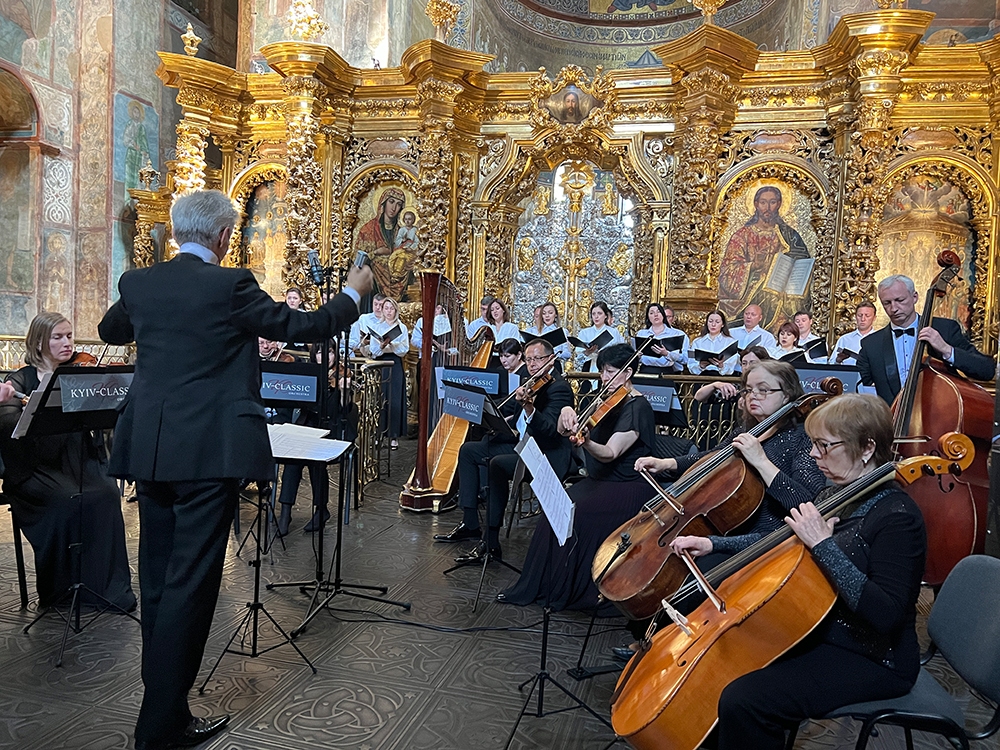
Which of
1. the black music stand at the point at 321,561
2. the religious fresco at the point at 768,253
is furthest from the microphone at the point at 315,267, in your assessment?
the religious fresco at the point at 768,253

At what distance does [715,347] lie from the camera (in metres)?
8.68

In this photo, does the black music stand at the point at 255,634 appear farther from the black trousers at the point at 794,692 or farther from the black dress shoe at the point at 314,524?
the black trousers at the point at 794,692

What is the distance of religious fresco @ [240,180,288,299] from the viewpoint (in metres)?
12.4

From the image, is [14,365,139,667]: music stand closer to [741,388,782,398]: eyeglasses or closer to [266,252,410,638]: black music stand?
[266,252,410,638]: black music stand

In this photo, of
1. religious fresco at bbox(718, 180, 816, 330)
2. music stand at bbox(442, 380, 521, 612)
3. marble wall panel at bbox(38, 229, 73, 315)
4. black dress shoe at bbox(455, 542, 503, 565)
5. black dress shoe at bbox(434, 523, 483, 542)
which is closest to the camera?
music stand at bbox(442, 380, 521, 612)

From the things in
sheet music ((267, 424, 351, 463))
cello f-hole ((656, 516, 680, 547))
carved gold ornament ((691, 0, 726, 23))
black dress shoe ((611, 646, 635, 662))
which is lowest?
black dress shoe ((611, 646, 635, 662))

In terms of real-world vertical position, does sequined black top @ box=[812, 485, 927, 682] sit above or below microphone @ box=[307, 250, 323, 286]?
below

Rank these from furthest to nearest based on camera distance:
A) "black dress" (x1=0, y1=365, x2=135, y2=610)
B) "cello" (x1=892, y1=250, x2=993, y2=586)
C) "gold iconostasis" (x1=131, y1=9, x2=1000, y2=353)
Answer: "gold iconostasis" (x1=131, y1=9, x2=1000, y2=353)
"black dress" (x1=0, y1=365, x2=135, y2=610)
"cello" (x1=892, y1=250, x2=993, y2=586)

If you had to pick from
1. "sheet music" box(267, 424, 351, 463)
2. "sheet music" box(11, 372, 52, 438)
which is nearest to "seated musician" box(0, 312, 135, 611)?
"sheet music" box(11, 372, 52, 438)

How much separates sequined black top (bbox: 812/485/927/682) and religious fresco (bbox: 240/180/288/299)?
11.5 metres

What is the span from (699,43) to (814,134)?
7.07 ft

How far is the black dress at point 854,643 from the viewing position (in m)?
2.04

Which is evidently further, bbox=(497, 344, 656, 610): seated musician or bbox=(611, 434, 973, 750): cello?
bbox=(497, 344, 656, 610): seated musician

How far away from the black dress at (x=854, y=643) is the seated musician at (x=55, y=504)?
11.8 feet
